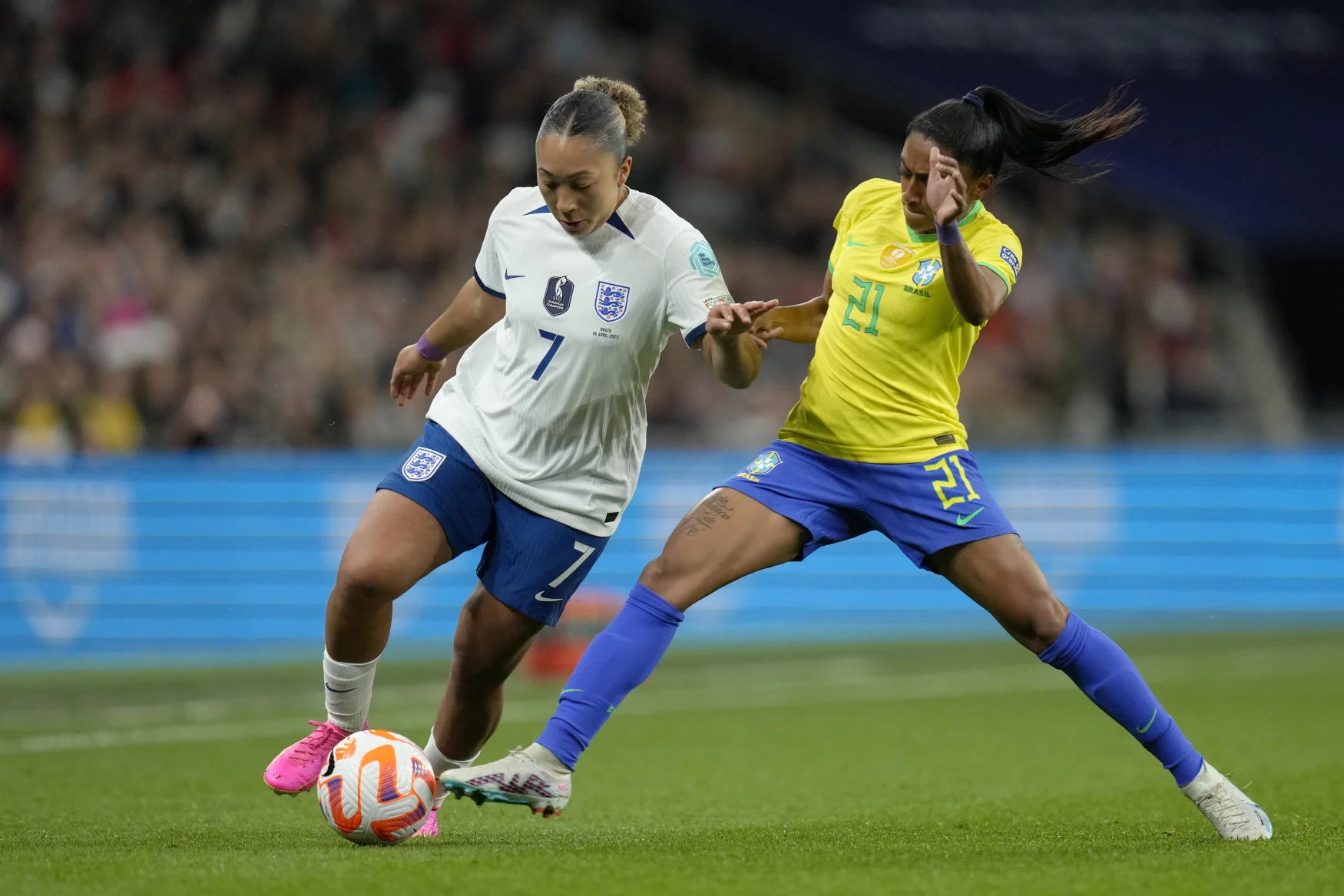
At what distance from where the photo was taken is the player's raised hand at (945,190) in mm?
4797

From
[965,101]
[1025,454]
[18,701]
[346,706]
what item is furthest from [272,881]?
[1025,454]

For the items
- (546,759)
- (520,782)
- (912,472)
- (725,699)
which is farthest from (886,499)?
(725,699)

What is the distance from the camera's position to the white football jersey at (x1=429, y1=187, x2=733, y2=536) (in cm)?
521

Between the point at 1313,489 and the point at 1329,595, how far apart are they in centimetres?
88

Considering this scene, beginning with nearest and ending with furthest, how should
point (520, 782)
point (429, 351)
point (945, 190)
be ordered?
point (520, 782), point (945, 190), point (429, 351)

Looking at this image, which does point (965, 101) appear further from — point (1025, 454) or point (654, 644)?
point (1025, 454)

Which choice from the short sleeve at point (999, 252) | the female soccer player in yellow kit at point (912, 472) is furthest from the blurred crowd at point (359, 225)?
the short sleeve at point (999, 252)

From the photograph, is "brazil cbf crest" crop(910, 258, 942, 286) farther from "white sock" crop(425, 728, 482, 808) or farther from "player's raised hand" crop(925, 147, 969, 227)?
"white sock" crop(425, 728, 482, 808)

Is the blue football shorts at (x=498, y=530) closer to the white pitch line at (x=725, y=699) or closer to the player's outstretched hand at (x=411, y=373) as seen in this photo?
the player's outstretched hand at (x=411, y=373)

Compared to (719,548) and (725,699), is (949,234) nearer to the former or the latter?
(719,548)

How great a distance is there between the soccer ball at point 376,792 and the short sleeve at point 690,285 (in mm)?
1506

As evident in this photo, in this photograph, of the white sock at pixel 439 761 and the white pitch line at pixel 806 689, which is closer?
the white sock at pixel 439 761

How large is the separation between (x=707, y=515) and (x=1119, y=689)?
1.36 meters

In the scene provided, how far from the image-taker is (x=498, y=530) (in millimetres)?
5395
